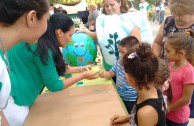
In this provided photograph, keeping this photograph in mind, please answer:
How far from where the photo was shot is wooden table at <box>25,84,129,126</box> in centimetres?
140

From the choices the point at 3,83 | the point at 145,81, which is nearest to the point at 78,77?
the point at 145,81

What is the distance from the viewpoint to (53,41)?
1.50m

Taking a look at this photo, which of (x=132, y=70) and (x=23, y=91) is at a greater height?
(x=132, y=70)

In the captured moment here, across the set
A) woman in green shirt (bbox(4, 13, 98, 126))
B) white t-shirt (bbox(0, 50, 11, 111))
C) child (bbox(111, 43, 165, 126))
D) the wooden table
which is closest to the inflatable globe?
the wooden table

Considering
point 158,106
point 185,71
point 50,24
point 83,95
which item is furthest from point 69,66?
point 158,106

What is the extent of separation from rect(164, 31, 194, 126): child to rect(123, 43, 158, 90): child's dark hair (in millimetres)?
465

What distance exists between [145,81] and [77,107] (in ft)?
1.76

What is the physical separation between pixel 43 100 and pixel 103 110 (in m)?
0.48

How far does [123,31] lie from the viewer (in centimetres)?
194

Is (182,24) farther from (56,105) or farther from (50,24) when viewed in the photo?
(56,105)

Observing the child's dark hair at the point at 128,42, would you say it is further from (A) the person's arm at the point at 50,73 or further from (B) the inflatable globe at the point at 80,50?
(A) the person's arm at the point at 50,73

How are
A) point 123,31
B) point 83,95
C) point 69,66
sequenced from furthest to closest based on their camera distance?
point 69,66, point 123,31, point 83,95

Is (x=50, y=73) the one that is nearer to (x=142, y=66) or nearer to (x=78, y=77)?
(x=78, y=77)

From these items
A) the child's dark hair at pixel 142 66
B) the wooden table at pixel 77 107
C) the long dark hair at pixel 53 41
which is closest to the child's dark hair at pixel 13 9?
the long dark hair at pixel 53 41
